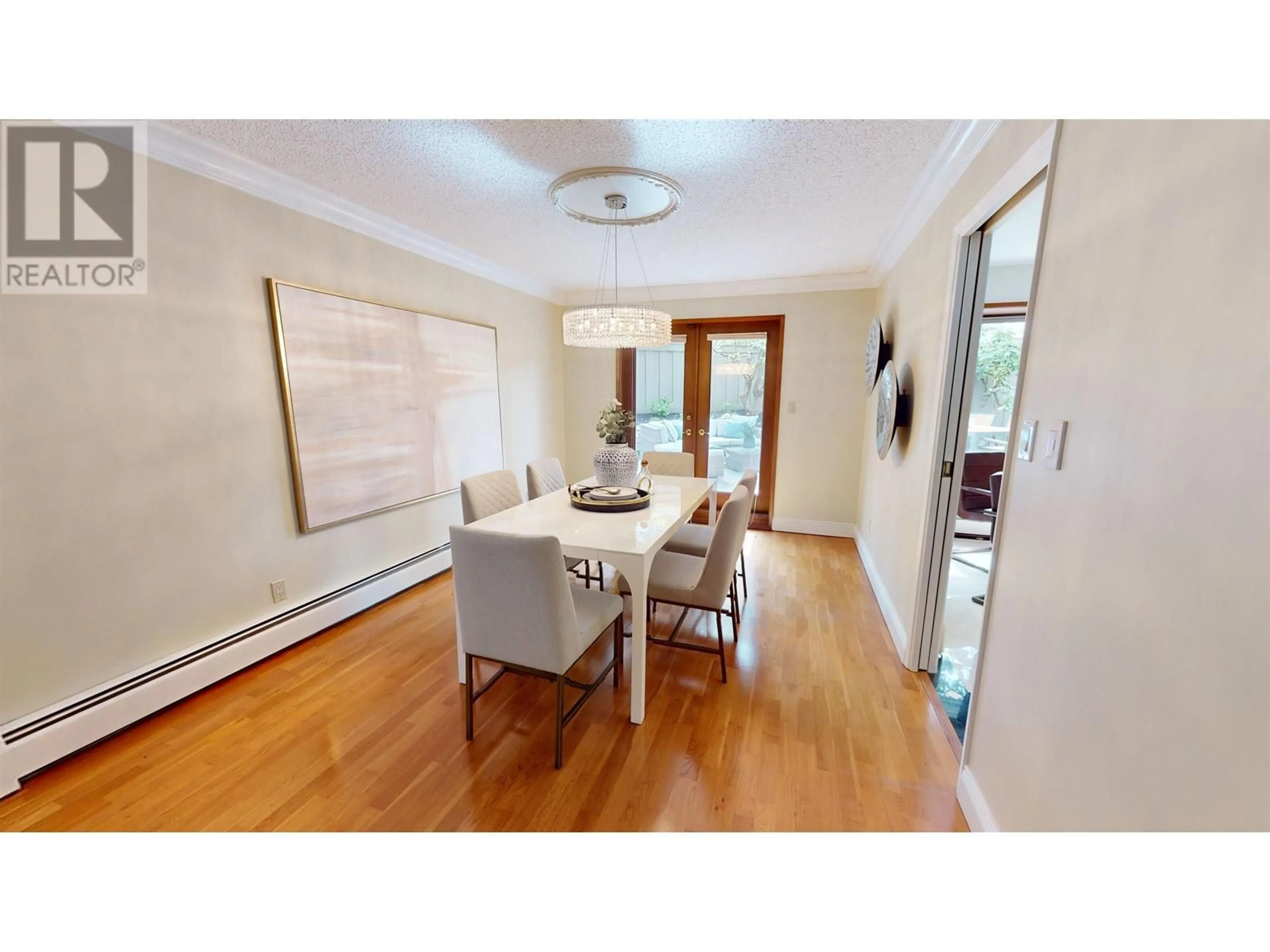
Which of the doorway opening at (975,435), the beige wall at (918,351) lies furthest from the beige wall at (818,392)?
the doorway opening at (975,435)

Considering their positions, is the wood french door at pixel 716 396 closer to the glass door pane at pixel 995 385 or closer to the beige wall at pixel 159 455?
the glass door pane at pixel 995 385

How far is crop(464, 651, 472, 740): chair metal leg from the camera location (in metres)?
1.69

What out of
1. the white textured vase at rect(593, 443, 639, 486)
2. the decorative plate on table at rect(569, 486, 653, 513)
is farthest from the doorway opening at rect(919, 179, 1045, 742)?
the white textured vase at rect(593, 443, 639, 486)

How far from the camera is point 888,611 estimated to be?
2643mm

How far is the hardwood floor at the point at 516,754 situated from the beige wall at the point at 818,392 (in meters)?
2.05

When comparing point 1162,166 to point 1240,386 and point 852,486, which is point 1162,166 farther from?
point 852,486

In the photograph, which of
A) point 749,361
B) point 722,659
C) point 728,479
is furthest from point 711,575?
point 749,361

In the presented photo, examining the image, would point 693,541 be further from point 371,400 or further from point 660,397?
point 660,397

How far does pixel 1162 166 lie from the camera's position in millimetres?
809

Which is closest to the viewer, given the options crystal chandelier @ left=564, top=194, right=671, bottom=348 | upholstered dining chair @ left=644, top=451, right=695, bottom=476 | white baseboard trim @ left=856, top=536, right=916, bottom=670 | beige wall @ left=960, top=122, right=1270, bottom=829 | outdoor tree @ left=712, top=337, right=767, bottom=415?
beige wall @ left=960, top=122, right=1270, bottom=829

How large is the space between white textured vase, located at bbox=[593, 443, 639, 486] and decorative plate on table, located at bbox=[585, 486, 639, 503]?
4 cm

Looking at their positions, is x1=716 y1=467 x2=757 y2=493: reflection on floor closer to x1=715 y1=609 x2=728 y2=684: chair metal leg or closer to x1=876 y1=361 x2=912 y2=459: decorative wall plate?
x1=876 y1=361 x2=912 y2=459: decorative wall plate

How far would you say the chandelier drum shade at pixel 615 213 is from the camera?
1.98m

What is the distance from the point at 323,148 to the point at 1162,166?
2565 millimetres
